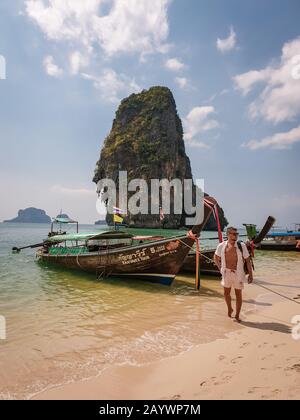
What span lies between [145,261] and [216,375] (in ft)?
25.8

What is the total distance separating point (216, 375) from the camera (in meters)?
3.64

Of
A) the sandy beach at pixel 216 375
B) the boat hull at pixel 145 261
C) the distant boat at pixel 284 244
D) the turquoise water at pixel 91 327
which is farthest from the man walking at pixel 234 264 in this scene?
the distant boat at pixel 284 244

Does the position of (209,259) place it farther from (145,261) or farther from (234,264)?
(234,264)

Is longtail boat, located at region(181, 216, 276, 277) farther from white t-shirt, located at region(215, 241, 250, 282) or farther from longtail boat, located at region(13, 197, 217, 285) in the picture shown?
white t-shirt, located at region(215, 241, 250, 282)

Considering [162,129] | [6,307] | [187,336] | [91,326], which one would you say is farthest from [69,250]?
[162,129]

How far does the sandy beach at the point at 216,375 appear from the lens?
124 inches

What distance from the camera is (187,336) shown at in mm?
5582

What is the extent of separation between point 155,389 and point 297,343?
9.09ft

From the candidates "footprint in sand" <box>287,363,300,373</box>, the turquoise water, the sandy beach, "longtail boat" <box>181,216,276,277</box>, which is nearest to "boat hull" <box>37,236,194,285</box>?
the turquoise water

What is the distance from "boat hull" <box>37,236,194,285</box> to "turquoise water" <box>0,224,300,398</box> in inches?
22.1

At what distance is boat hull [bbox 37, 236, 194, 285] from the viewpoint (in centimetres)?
1082

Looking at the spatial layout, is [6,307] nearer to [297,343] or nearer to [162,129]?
[297,343]

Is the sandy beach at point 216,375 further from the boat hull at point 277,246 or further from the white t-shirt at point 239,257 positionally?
the boat hull at point 277,246

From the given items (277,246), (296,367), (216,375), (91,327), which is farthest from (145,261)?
(277,246)
